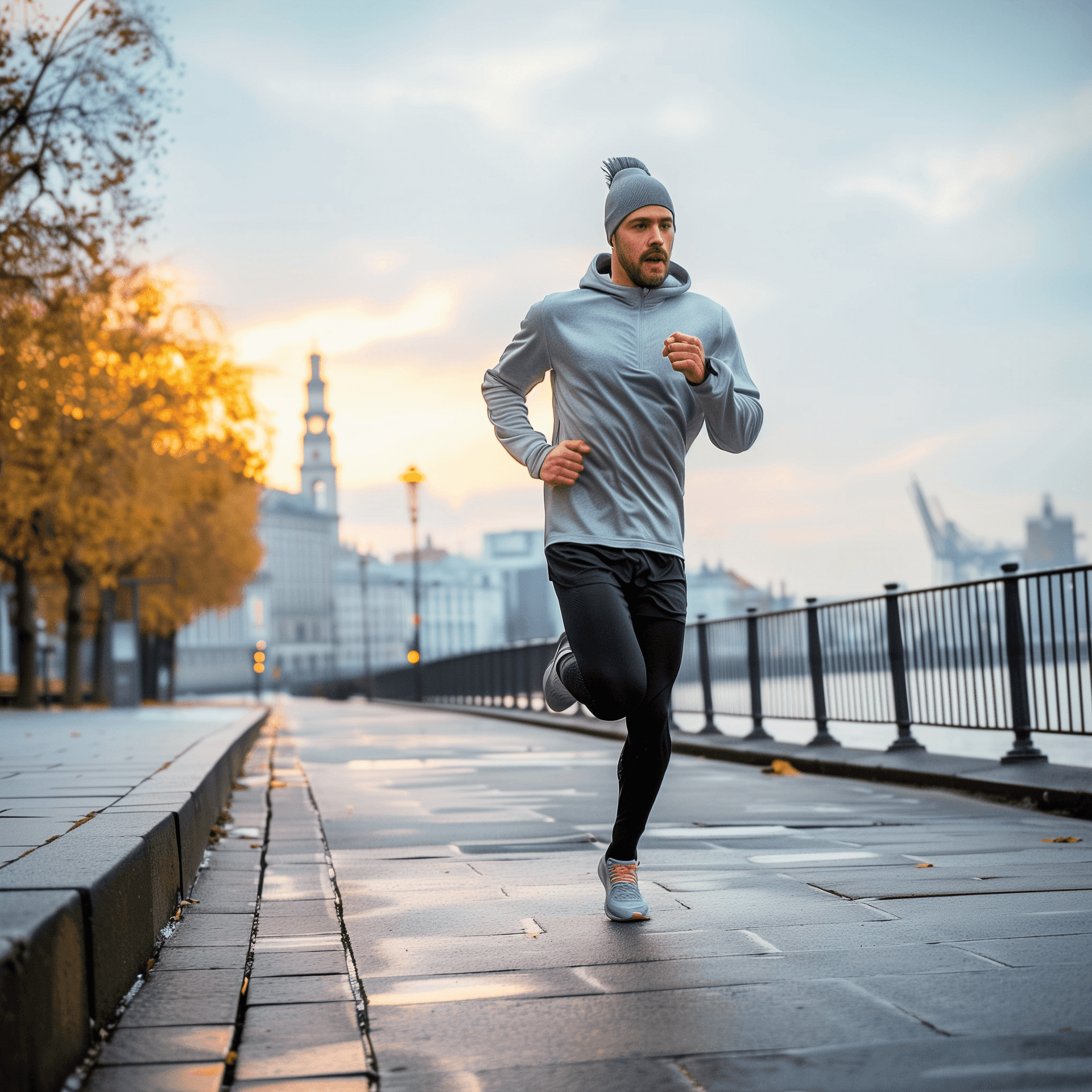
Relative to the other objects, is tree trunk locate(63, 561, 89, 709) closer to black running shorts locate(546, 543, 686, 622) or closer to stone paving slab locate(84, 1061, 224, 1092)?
black running shorts locate(546, 543, 686, 622)

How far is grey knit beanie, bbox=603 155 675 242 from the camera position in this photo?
4012 millimetres

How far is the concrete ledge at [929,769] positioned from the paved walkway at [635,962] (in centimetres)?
25

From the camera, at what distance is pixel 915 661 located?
9875 mm

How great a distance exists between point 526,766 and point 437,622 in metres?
174

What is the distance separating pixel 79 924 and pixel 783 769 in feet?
25.4

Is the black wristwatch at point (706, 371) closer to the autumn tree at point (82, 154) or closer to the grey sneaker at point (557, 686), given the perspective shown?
the grey sneaker at point (557, 686)

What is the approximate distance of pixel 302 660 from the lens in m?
154

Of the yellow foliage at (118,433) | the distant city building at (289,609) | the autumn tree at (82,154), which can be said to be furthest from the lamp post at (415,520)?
the distant city building at (289,609)

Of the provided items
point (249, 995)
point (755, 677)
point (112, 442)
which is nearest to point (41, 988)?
point (249, 995)

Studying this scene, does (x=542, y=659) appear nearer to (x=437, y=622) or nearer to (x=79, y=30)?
(x=79, y=30)

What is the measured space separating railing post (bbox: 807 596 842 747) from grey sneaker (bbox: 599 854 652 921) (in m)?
7.23

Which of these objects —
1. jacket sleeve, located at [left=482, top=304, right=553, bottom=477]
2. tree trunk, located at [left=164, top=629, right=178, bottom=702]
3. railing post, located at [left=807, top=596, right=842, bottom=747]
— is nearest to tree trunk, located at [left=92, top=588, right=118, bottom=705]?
tree trunk, located at [left=164, top=629, right=178, bottom=702]

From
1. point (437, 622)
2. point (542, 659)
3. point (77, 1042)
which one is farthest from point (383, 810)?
point (437, 622)

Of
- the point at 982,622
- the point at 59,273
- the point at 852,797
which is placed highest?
the point at 59,273
